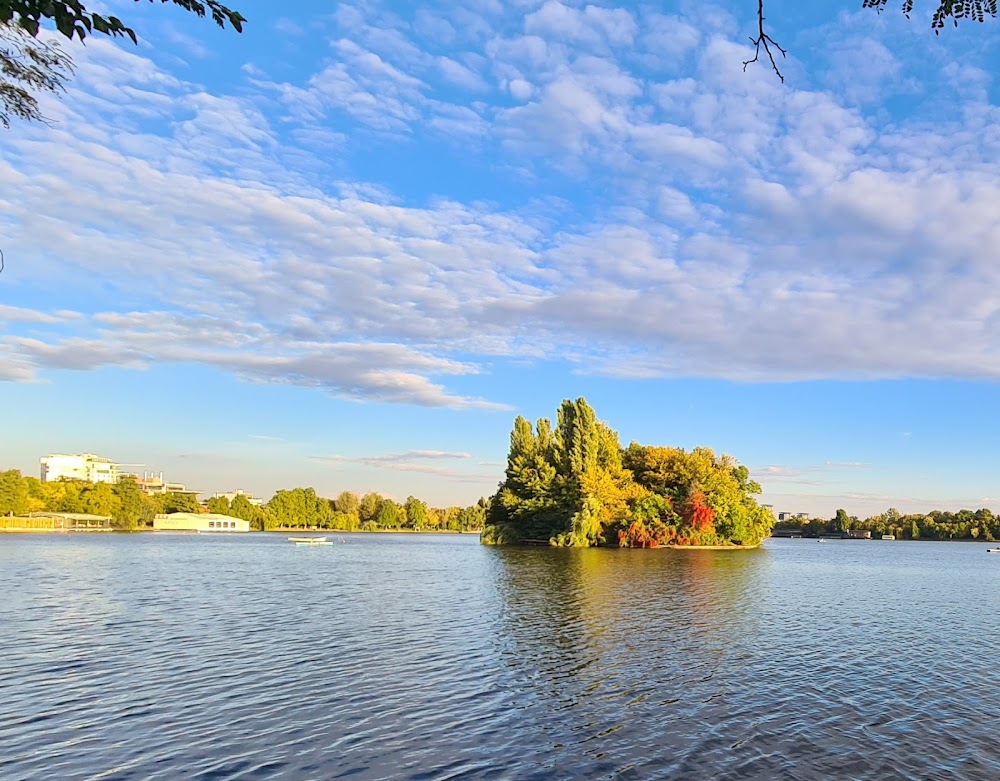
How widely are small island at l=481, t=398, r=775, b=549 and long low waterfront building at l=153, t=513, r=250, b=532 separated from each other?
106679 millimetres

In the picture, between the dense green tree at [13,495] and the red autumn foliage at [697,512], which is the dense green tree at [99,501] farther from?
the red autumn foliage at [697,512]

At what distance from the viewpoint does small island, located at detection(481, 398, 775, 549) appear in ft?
324

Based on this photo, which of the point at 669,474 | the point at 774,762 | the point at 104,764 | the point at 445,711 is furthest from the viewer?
the point at 669,474

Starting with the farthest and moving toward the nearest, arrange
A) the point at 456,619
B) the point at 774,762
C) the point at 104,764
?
the point at 456,619 < the point at 774,762 < the point at 104,764

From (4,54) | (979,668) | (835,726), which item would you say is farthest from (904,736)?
(4,54)

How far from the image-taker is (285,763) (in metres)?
→ 13.3

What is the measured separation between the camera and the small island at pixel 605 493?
98.6m

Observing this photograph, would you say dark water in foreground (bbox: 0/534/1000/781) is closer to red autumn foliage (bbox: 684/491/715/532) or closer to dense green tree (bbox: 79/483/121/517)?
red autumn foliage (bbox: 684/491/715/532)

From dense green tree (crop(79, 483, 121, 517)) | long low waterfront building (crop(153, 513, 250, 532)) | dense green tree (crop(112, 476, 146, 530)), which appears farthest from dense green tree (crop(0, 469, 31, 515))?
long low waterfront building (crop(153, 513, 250, 532))

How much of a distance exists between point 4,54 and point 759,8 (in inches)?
361

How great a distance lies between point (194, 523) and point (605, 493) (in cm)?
12864

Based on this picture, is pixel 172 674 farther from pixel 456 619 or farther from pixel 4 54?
pixel 4 54

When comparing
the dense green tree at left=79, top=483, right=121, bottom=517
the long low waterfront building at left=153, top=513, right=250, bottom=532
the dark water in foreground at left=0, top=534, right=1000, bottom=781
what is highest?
the dense green tree at left=79, top=483, right=121, bottom=517

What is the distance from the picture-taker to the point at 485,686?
64.4 ft
